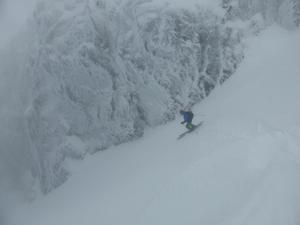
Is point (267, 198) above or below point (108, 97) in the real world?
above

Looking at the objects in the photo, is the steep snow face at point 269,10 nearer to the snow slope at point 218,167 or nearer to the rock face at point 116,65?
the rock face at point 116,65

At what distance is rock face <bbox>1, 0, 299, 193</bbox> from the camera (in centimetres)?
2561

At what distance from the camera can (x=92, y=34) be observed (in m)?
27.4

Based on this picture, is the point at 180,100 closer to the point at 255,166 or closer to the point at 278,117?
the point at 278,117

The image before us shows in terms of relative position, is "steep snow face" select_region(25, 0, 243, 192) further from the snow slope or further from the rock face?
the snow slope

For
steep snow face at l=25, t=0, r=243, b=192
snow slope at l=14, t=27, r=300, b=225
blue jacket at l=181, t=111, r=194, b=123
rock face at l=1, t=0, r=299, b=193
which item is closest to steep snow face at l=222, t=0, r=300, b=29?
rock face at l=1, t=0, r=299, b=193

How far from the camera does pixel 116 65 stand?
27000 mm

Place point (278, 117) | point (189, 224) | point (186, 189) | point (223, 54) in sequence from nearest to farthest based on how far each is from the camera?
1. point (189, 224)
2. point (186, 189)
3. point (278, 117)
4. point (223, 54)

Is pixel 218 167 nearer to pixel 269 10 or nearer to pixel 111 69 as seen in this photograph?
pixel 269 10

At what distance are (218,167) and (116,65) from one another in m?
10.4

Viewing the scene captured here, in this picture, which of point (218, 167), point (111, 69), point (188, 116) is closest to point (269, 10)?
point (188, 116)

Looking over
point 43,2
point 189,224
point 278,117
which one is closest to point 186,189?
point 189,224

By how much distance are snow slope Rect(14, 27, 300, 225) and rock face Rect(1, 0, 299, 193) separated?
3.02 feet

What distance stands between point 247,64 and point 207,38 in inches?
102
